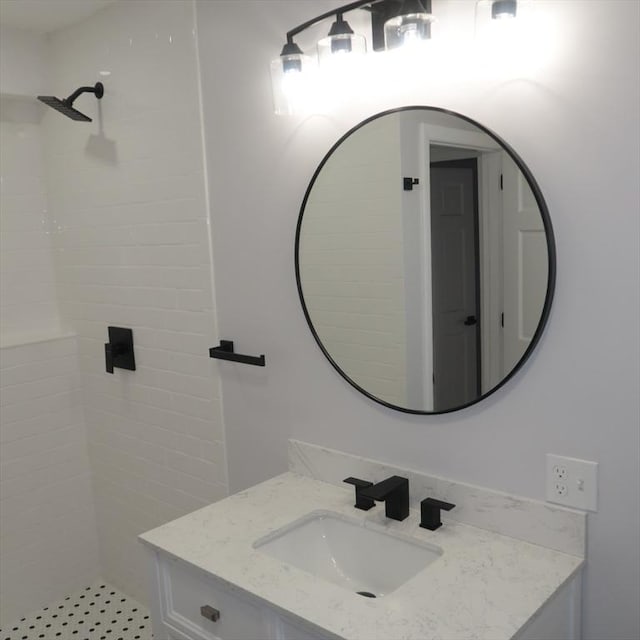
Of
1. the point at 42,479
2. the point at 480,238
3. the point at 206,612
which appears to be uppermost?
the point at 480,238

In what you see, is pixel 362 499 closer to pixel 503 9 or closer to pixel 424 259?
pixel 424 259

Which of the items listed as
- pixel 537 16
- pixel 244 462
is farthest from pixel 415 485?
pixel 537 16

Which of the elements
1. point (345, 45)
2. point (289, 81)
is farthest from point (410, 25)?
point (289, 81)

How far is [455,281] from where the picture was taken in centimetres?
162

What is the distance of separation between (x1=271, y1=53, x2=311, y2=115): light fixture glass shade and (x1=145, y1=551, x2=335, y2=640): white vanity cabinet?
3.97 feet

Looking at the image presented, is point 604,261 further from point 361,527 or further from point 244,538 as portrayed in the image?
point 244,538

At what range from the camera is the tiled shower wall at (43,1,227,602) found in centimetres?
Answer: 226

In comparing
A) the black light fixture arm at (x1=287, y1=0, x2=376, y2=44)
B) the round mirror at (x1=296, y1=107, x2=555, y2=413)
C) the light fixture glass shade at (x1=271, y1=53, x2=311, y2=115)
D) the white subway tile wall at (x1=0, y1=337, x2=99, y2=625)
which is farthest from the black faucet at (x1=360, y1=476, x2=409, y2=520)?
the white subway tile wall at (x1=0, y1=337, x2=99, y2=625)

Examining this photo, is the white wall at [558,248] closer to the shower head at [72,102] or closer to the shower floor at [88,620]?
the shower head at [72,102]

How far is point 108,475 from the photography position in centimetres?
287

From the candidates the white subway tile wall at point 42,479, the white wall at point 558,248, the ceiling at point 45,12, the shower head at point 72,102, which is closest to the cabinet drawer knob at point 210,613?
the white wall at point 558,248

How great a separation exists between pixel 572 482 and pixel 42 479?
2.20 meters

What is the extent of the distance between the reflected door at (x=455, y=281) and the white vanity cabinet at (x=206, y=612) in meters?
0.63

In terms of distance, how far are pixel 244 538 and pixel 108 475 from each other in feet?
4.70
